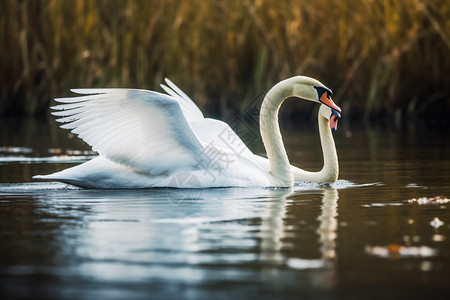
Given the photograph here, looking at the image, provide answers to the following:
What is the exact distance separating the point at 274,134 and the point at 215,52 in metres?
9.20

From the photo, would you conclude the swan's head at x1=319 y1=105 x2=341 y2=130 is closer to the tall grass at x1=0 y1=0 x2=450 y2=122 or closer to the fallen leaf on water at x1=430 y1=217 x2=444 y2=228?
the fallen leaf on water at x1=430 y1=217 x2=444 y2=228

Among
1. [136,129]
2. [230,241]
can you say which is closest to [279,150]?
[136,129]

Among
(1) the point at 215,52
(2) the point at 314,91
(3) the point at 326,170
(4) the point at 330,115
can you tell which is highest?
(1) the point at 215,52

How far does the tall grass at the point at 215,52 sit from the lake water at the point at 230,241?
7883 millimetres

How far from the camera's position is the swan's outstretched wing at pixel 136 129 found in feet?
27.6

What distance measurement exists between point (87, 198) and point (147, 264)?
310cm

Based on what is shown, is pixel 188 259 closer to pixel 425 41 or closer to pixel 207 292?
pixel 207 292

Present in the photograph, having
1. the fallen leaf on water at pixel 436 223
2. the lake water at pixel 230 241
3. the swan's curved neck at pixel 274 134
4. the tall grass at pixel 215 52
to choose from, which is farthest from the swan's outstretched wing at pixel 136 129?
the tall grass at pixel 215 52

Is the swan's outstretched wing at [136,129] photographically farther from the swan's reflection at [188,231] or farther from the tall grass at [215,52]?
the tall grass at [215,52]

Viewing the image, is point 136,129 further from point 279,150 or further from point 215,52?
point 215,52

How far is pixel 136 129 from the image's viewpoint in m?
8.62

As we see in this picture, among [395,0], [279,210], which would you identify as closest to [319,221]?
[279,210]

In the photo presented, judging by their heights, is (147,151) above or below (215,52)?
below

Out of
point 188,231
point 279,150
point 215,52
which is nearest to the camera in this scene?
point 188,231
